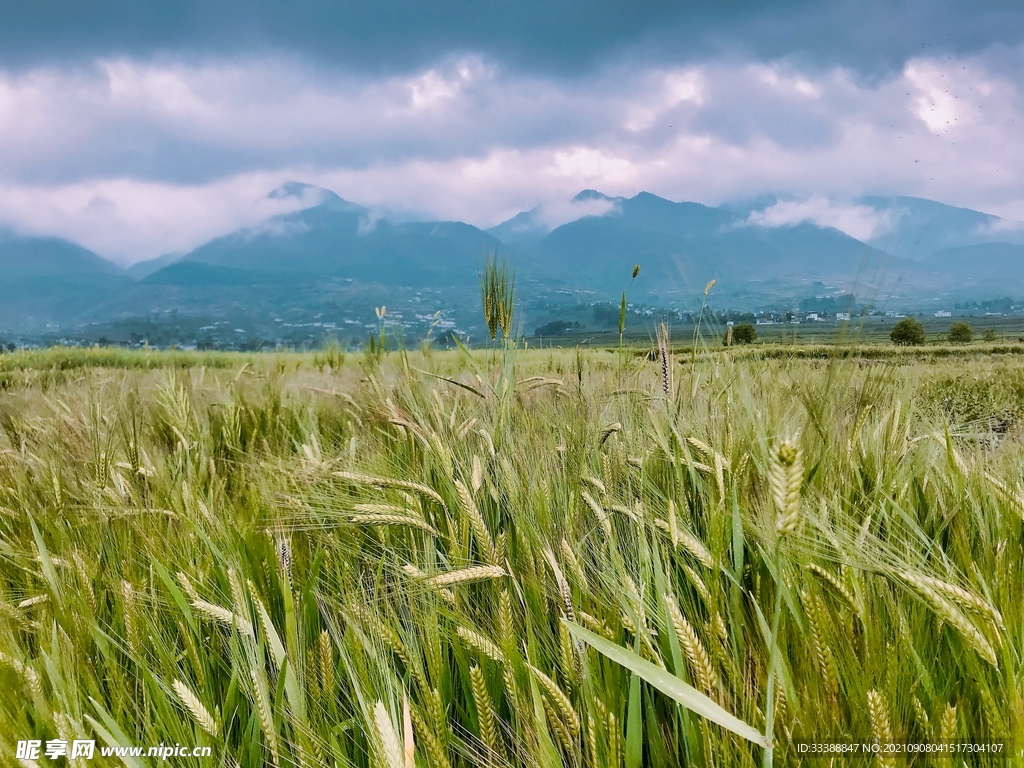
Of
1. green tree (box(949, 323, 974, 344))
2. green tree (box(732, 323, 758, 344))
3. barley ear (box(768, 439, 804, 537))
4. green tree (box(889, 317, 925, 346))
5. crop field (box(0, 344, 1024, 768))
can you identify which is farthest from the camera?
green tree (box(889, 317, 925, 346))

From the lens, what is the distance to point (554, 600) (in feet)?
2.90

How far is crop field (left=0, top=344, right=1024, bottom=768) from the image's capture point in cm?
68

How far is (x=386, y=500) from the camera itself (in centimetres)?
127

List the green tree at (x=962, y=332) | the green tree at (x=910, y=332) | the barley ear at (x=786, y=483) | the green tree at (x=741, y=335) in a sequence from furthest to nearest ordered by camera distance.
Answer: the green tree at (x=910, y=332) < the green tree at (x=962, y=332) < the green tree at (x=741, y=335) < the barley ear at (x=786, y=483)

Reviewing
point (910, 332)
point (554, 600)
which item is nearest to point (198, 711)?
point (554, 600)

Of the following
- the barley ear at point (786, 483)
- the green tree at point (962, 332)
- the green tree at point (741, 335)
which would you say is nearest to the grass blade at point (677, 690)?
the barley ear at point (786, 483)

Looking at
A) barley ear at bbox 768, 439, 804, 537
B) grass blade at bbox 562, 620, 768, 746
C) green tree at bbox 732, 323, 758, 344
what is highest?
green tree at bbox 732, 323, 758, 344

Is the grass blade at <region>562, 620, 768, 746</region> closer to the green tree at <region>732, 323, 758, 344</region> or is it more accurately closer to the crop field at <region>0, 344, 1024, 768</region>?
the crop field at <region>0, 344, 1024, 768</region>

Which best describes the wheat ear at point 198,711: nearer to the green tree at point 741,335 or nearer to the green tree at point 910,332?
the green tree at point 741,335

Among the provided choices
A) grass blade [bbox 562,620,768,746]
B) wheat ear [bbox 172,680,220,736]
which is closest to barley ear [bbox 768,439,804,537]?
grass blade [bbox 562,620,768,746]

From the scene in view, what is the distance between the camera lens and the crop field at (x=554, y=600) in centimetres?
68

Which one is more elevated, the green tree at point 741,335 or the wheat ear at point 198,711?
the green tree at point 741,335

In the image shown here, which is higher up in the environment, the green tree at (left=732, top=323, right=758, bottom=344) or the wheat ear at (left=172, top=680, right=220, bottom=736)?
the green tree at (left=732, top=323, right=758, bottom=344)

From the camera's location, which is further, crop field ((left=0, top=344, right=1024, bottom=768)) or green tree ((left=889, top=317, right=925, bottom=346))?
green tree ((left=889, top=317, right=925, bottom=346))
